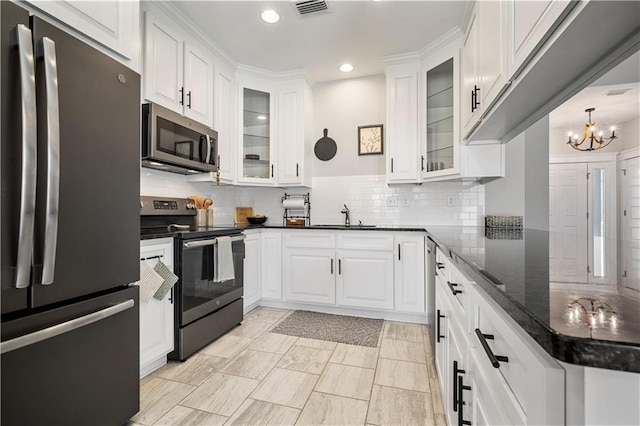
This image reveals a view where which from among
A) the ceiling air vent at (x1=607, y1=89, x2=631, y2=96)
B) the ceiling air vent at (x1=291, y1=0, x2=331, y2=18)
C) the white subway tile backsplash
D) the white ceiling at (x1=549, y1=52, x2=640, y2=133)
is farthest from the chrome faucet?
the ceiling air vent at (x1=607, y1=89, x2=631, y2=96)

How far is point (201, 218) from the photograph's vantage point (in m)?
2.83

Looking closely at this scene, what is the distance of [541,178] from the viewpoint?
8.93ft

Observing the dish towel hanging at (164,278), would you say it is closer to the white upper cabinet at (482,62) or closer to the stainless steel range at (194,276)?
the stainless steel range at (194,276)

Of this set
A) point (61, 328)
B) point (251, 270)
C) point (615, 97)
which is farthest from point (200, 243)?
point (615, 97)

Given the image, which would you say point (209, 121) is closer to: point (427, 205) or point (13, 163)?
point (13, 163)

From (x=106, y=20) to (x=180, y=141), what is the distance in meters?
1.08

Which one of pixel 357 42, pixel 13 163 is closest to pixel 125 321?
pixel 13 163

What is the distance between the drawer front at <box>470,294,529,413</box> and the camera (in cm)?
53

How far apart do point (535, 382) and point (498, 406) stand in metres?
0.27

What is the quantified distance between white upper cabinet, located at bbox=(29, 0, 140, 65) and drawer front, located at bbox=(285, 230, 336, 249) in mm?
1997

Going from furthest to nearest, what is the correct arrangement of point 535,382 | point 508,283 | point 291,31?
point 291,31 < point 508,283 < point 535,382

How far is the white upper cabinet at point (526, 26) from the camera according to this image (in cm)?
95

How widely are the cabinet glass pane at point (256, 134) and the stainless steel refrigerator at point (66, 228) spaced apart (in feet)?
6.45

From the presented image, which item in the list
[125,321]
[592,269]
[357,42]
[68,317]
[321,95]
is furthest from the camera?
[321,95]
